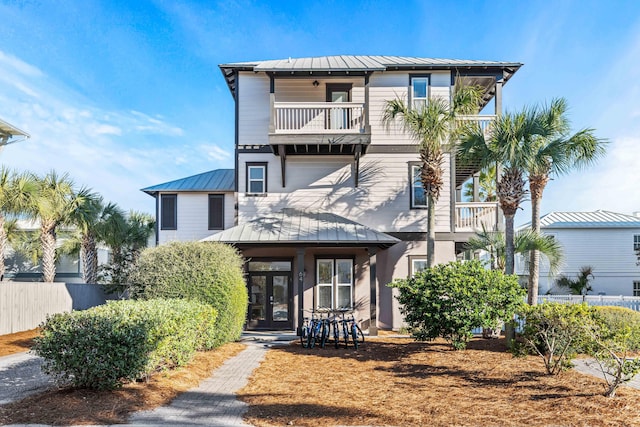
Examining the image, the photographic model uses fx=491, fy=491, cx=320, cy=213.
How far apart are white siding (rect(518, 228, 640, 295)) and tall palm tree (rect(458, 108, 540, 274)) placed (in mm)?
19830

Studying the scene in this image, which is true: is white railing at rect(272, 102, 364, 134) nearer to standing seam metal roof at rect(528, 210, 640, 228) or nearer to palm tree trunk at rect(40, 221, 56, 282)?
palm tree trunk at rect(40, 221, 56, 282)

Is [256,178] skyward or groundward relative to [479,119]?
groundward

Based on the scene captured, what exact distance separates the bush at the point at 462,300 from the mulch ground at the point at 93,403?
585cm

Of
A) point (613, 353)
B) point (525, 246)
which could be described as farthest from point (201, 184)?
point (613, 353)

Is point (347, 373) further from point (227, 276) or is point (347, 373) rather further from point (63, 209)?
point (63, 209)

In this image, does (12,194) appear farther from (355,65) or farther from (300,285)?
(355,65)

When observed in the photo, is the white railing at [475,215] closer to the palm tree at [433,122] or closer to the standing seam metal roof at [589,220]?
A: the palm tree at [433,122]

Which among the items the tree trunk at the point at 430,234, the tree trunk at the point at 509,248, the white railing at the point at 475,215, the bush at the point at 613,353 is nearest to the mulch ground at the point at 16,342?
the tree trunk at the point at 430,234

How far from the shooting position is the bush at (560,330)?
325 inches

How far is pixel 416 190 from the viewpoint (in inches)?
737

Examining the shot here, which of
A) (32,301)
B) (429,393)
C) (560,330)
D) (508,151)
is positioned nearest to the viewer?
(429,393)

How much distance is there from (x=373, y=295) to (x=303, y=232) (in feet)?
10.5

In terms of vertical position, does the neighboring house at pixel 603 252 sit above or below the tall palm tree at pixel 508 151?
below

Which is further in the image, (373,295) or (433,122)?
(373,295)
